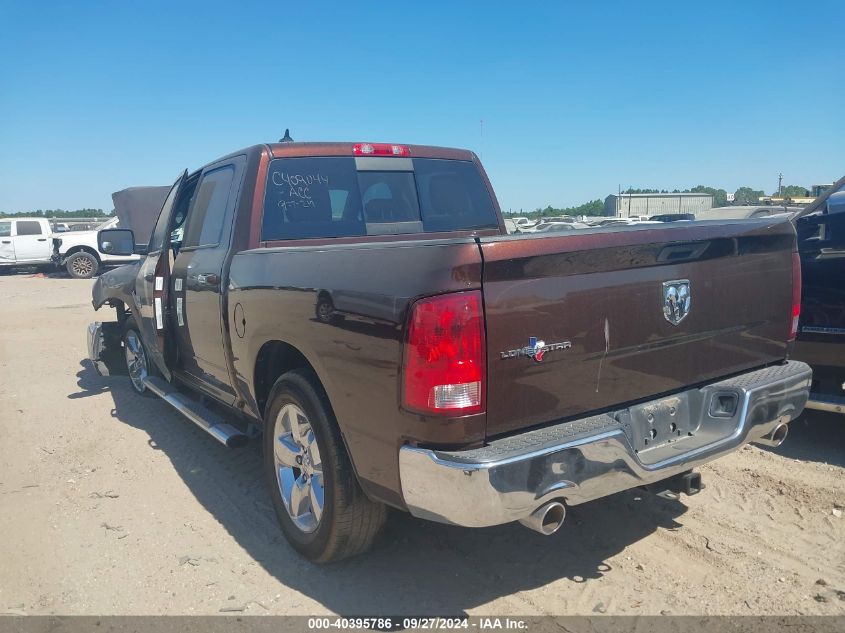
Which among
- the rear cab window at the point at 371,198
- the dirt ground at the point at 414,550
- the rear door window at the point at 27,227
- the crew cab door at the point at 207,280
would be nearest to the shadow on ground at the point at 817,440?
the dirt ground at the point at 414,550

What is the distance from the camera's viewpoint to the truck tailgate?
95.7 inches

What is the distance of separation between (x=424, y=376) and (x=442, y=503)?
1.51ft

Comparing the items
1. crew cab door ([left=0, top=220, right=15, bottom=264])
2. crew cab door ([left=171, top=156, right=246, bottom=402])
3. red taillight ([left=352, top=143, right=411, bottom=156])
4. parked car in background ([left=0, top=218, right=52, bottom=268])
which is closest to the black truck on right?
red taillight ([left=352, top=143, right=411, bottom=156])

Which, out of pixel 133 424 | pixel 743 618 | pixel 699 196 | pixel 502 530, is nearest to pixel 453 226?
pixel 502 530

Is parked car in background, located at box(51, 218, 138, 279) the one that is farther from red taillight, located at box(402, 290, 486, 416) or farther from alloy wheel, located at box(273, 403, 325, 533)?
red taillight, located at box(402, 290, 486, 416)

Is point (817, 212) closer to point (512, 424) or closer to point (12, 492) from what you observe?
point (512, 424)

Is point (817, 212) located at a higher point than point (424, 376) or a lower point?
higher

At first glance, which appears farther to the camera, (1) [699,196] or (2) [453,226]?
(1) [699,196]

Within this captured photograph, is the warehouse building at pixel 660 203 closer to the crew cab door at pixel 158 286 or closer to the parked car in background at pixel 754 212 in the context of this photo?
the parked car in background at pixel 754 212

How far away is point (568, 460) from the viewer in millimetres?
2449

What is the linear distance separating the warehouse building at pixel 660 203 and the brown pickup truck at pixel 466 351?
124 ft

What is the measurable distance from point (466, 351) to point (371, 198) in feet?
7.42

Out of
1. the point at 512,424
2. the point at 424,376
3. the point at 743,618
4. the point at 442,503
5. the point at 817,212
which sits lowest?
the point at 743,618

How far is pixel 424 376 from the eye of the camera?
7.79 ft
